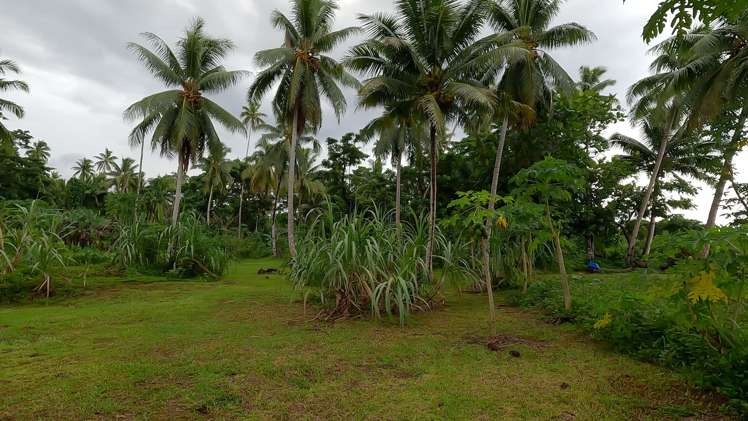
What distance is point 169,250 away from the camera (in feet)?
41.2

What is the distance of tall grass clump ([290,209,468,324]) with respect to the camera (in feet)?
20.7

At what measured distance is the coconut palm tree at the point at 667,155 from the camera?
2033 cm

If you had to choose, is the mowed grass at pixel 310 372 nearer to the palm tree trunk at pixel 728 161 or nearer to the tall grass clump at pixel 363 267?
the tall grass clump at pixel 363 267

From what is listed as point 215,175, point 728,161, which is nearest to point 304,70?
point 728,161

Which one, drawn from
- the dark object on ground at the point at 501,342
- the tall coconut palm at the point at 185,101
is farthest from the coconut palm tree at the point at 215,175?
the dark object on ground at the point at 501,342

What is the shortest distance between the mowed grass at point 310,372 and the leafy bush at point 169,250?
565cm

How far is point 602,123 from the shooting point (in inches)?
680

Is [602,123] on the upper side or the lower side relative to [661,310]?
upper

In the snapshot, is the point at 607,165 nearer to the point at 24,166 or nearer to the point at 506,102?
the point at 506,102

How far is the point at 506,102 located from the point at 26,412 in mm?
11584

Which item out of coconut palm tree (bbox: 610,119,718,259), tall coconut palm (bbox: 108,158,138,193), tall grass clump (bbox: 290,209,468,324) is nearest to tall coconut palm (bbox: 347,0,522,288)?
tall grass clump (bbox: 290,209,468,324)

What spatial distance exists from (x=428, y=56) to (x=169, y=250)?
379 inches

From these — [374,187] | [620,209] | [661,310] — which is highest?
[374,187]

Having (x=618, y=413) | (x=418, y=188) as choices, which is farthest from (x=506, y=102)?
(x=418, y=188)
